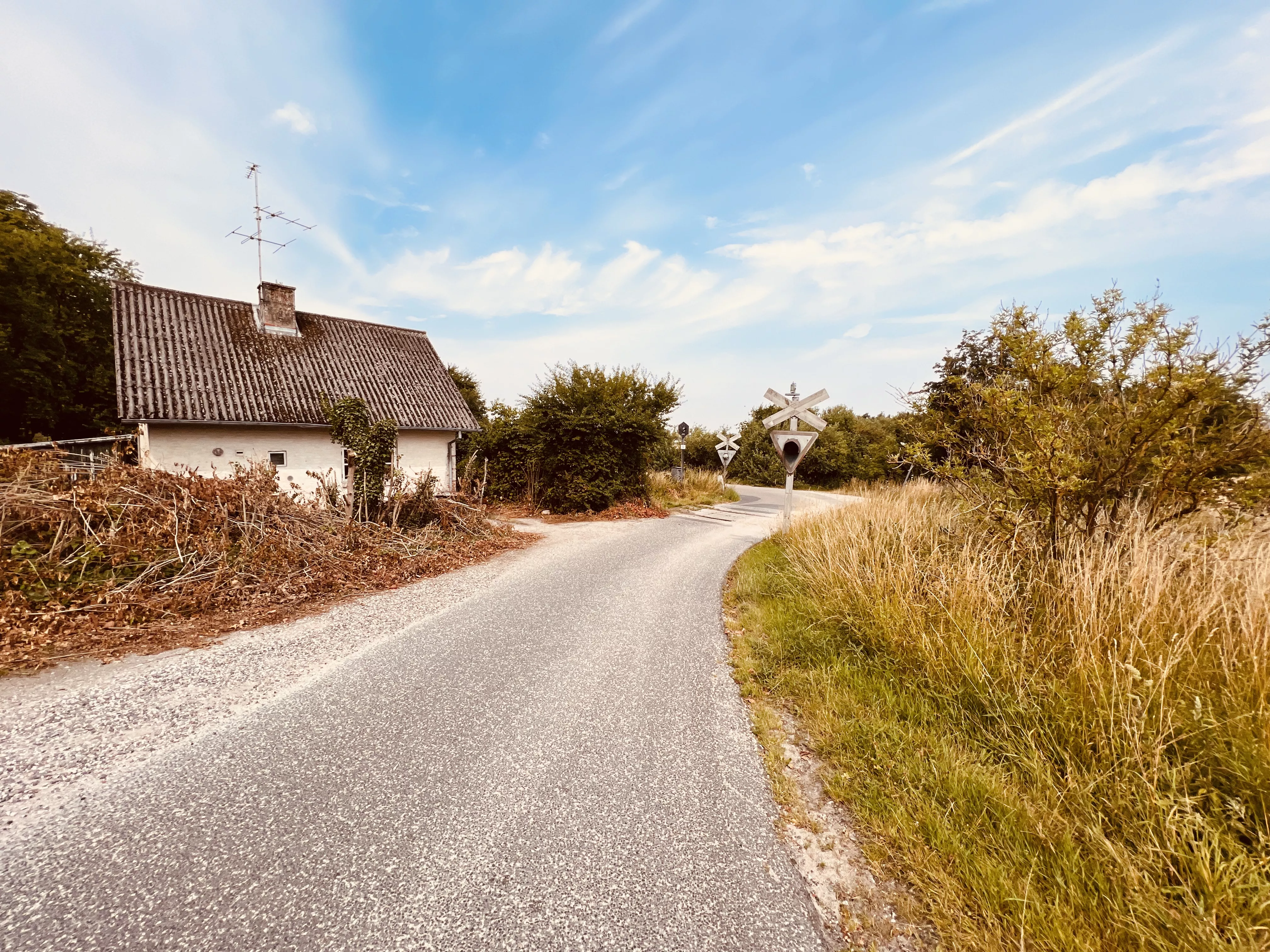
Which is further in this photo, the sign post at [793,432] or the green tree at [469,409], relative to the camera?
the green tree at [469,409]

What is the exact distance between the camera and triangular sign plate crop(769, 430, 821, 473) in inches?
359

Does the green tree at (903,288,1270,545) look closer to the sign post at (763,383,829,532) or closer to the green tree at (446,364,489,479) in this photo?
the sign post at (763,383,829,532)

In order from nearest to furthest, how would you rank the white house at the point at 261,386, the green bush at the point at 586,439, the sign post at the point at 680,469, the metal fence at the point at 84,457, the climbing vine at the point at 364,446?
the metal fence at the point at 84,457, the climbing vine at the point at 364,446, the white house at the point at 261,386, the green bush at the point at 586,439, the sign post at the point at 680,469

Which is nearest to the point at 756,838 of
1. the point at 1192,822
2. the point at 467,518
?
the point at 1192,822

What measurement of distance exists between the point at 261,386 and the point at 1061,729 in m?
18.1

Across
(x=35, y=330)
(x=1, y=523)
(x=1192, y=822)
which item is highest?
(x=35, y=330)

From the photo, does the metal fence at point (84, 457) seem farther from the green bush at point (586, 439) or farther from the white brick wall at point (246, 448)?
the green bush at point (586, 439)

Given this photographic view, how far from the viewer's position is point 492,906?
2041 mm

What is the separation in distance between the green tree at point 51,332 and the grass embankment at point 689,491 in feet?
62.6

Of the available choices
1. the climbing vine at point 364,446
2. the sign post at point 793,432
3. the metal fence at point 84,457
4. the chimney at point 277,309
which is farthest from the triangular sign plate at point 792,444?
the chimney at point 277,309

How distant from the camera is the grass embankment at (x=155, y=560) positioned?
4.89m

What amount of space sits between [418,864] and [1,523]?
709 cm

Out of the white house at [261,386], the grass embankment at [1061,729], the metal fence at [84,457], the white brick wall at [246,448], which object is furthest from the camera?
the white house at [261,386]

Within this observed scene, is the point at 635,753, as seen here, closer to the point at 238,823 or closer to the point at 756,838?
the point at 756,838
